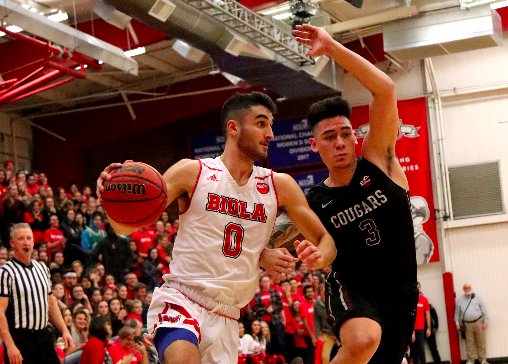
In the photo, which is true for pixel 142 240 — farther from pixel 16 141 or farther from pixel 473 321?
pixel 473 321

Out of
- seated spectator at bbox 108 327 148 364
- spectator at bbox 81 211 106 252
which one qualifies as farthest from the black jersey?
spectator at bbox 81 211 106 252

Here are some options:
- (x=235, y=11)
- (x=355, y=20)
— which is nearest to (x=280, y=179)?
(x=235, y=11)

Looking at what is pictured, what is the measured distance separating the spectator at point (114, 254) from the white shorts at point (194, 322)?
9560 millimetres

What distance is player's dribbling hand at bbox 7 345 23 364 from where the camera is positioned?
675 centimetres

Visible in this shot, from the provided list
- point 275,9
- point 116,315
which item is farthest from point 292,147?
point 116,315

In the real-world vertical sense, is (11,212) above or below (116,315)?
above

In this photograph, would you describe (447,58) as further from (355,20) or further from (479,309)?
(479,309)

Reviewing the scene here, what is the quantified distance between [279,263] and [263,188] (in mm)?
560

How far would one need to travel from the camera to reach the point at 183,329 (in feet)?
14.0

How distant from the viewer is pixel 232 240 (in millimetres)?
4578

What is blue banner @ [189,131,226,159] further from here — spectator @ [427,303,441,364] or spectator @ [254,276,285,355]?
spectator @ [254,276,285,355]

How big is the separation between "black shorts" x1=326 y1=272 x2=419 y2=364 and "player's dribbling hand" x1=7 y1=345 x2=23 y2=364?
341 cm

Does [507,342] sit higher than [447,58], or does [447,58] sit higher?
[447,58]

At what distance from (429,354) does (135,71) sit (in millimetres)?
10374
